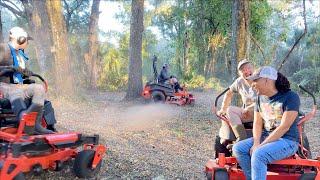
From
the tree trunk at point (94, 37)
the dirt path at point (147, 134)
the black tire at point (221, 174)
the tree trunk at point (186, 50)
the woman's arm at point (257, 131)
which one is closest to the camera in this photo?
the woman's arm at point (257, 131)

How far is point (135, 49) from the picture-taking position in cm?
1652

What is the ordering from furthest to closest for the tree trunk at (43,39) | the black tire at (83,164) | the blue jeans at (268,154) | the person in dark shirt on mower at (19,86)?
the tree trunk at (43,39)
the black tire at (83,164)
the person in dark shirt on mower at (19,86)
the blue jeans at (268,154)

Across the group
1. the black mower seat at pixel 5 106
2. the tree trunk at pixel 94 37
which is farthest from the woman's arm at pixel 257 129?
the tree trunk at pixel 94 37

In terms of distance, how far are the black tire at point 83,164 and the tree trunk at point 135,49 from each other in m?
10.8

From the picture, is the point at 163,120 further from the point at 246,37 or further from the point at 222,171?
the point at 222,171

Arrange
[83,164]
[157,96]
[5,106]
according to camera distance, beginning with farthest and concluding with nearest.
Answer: [157,96] → [83,164] → [5,106]

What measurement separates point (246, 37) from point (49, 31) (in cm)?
647

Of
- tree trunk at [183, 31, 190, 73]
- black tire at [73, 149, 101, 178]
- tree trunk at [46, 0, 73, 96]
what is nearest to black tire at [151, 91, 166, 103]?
tree trunk at [46, 0, 73, 96]

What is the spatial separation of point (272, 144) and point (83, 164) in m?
2.35

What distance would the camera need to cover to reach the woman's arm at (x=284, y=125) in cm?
487

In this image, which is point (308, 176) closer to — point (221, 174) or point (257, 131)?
point (257, 131)

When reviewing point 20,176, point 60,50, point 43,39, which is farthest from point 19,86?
point 43,39

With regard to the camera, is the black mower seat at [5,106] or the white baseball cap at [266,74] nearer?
the white baseball cap at [266,74]

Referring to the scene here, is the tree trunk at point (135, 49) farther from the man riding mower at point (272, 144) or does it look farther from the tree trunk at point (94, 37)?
the man riding mower at point (272, 144)
